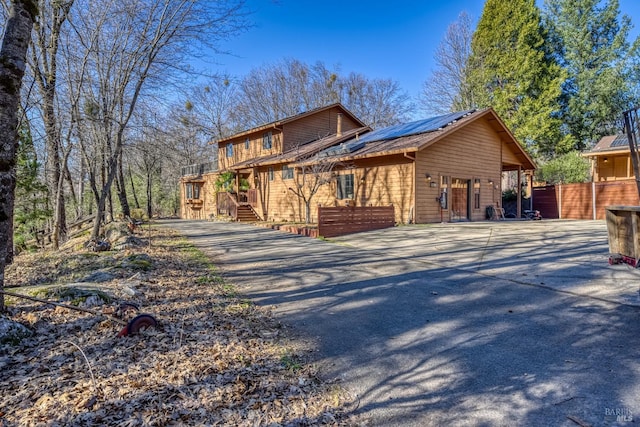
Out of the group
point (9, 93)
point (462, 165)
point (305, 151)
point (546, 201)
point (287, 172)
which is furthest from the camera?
point (287, 172)

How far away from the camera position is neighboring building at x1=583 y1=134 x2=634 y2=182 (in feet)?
58.4

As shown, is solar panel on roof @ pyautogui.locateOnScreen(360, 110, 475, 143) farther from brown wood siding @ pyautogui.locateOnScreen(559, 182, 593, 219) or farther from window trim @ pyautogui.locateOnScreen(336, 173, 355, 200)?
brown wood siding @ pyautogui.locateOnScreen(559, 182, 593, 219)

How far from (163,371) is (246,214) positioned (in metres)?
18.1

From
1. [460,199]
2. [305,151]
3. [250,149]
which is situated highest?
[250,149]

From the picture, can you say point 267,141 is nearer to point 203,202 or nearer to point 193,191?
point 203,202

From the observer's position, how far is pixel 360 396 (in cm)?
246

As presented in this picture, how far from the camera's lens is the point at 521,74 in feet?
79.8

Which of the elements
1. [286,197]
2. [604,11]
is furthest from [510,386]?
[604,11]

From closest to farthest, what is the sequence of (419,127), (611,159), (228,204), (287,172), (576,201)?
1. (419,127)
2. (576,201)
3. (287,172)
4. (611,159)
5. (228,204)

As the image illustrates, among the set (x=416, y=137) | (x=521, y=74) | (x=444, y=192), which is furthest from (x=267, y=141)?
(x=521, y=74)

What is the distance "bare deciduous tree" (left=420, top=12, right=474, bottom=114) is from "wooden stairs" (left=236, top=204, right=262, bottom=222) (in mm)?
17063

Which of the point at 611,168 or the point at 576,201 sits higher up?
the point at 611,168

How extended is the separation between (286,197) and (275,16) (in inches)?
438

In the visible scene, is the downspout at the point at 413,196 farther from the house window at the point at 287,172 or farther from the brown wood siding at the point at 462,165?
the house window at the point at 287,172
